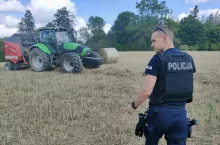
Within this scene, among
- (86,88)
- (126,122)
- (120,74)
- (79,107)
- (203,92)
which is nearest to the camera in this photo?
(126,122)

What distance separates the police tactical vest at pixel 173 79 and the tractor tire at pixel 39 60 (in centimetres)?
1039

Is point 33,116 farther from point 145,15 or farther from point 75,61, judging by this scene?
point 145,15

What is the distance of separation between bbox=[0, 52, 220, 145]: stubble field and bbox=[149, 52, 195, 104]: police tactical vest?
75.3 inches

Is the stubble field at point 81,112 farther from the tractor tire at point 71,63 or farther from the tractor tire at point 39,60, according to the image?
the tractor tire at point 39,60

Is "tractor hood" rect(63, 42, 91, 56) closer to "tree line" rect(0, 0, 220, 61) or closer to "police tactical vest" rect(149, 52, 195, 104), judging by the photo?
"police tactical vest" rect(149, 52, 195, 104)

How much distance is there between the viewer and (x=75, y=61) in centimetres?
1199

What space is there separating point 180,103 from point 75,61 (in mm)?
9262

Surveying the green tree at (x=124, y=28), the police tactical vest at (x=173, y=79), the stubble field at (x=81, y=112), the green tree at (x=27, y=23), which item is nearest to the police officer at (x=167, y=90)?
the police tactical vest at (x=173, y=79)

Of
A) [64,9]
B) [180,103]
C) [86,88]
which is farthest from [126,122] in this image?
[64,9]

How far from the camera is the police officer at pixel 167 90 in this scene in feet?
9.42

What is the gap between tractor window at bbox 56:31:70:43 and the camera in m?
13.0

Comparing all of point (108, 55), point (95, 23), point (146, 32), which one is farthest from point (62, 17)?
point (108, 55)

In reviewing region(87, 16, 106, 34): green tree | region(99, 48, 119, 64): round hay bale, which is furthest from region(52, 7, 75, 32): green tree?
region(99, 48, 119, 64): round hay bale

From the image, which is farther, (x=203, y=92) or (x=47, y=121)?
(x=203, y=92)
